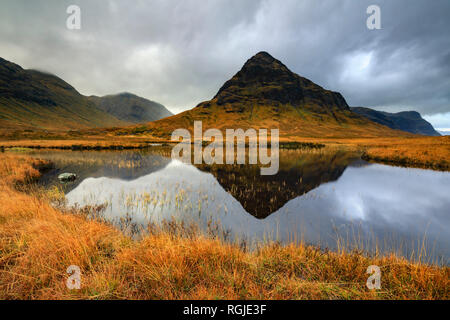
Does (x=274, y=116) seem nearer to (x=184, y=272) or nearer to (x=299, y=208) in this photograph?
(x=299, y=208)

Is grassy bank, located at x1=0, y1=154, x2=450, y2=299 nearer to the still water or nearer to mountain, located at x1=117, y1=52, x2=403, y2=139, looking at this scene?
the still water

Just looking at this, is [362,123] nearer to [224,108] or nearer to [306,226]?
[224,108]

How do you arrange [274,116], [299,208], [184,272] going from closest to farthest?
[184,272]
[299,208]
[274,116]

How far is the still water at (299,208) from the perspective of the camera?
22.8 feet

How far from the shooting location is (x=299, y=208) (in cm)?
1010

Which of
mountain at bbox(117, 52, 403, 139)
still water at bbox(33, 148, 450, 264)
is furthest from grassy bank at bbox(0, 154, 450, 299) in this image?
mountain at bbox(117, 52, 403, 139)

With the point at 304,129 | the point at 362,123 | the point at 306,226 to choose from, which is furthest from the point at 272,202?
the point at 362,123

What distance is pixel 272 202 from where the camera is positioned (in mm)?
10914

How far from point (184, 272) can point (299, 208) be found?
27.3 feet

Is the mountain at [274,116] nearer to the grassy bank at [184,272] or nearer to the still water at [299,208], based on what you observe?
the still water at [299,208]

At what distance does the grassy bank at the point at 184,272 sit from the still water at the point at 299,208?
1539 mm

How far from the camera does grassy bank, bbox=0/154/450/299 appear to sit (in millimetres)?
3014

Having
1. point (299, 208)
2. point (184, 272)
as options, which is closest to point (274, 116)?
point (299, 208)
